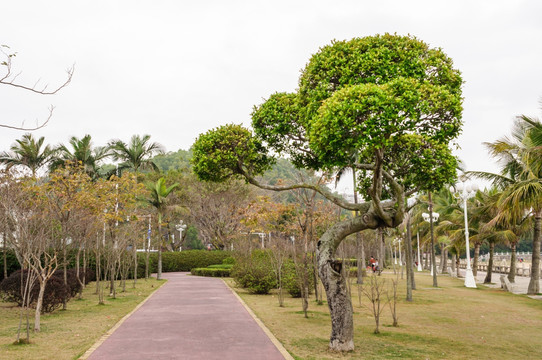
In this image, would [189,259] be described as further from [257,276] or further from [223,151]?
[223,151]

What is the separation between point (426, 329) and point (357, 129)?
6.71 meters

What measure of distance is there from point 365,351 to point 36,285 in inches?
410

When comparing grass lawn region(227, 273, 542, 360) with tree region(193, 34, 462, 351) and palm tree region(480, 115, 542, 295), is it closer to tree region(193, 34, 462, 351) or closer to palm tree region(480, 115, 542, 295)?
tree region(193, 34, 462, 351)

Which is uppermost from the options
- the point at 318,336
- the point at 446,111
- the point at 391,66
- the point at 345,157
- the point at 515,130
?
the point at 515,130

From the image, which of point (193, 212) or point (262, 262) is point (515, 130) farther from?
point (193, 212)

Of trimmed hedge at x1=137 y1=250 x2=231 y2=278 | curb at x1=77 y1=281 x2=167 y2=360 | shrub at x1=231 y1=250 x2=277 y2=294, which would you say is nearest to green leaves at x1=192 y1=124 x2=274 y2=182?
curb at x1=77 y1=281 x2=167 y2=360

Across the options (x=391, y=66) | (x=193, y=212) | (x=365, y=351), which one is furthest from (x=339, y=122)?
(x=193, y=212)

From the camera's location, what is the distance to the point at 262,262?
2333 centimetres

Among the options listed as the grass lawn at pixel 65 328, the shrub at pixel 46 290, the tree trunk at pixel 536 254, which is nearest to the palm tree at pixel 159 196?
the grass lawn at pixel 65 328

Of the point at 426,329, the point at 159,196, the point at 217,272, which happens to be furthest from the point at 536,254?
the point at 159,196

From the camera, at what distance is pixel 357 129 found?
8.39 m

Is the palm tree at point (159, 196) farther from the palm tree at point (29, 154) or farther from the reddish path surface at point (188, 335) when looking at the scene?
the reddish path surface at point (188, 335)

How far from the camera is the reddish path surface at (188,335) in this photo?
9086mm

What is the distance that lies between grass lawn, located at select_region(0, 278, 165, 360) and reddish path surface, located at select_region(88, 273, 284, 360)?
1.72 ft
